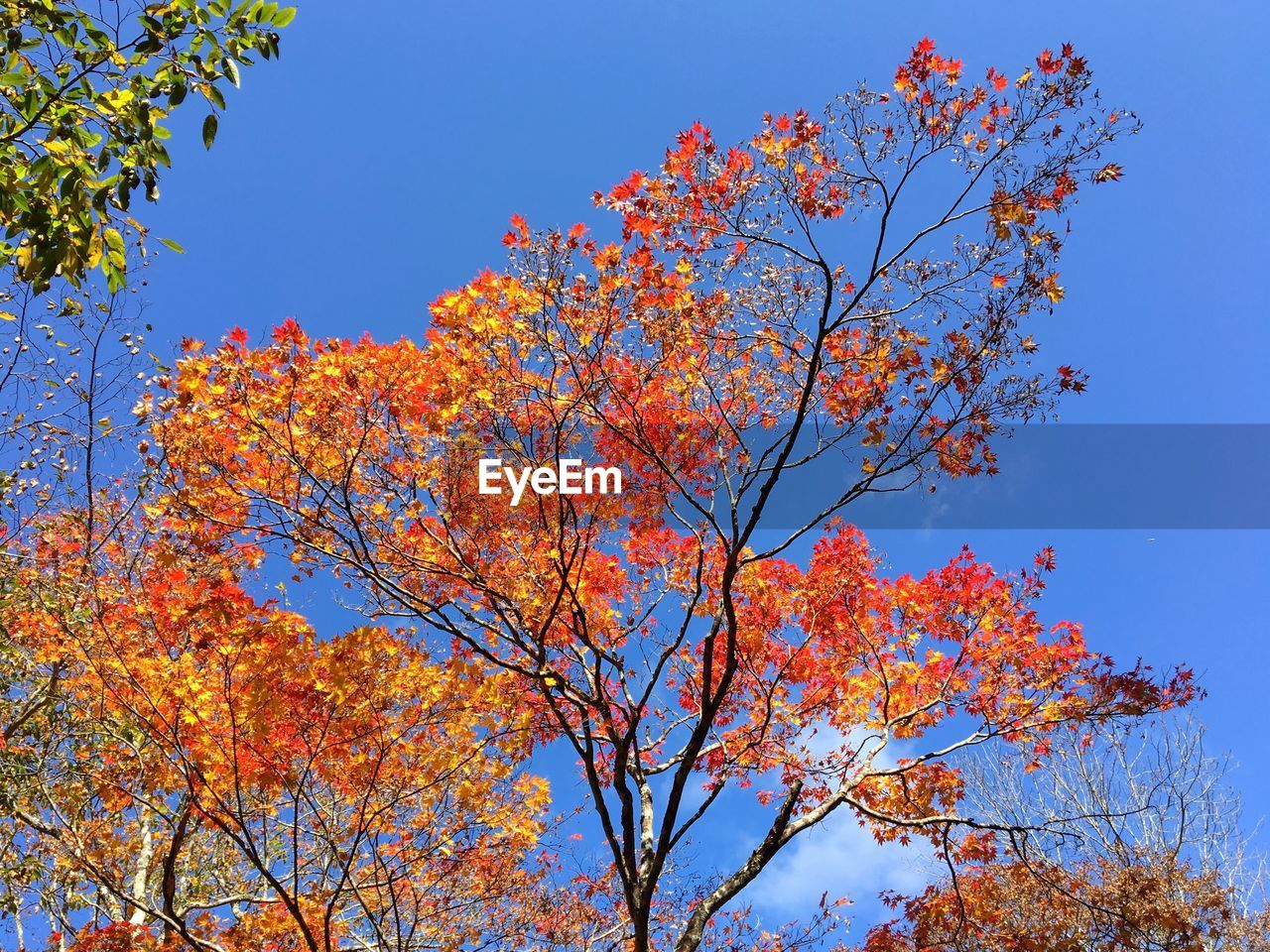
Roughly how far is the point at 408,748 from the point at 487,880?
269cm

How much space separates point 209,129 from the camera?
4.09m

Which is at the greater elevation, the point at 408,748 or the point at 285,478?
the point at 285,478

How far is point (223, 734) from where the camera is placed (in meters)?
7.93

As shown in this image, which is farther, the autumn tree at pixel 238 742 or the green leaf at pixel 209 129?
the autumn tree at pixel 238 742

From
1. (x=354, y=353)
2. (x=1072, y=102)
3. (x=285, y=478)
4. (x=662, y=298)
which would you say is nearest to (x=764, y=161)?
(x=662, y=298)

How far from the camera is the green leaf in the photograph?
4.05 metres

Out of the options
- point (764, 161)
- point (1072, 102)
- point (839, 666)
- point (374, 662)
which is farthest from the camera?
point (839, 666)

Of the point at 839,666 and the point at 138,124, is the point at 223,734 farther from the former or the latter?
the point at 839,666

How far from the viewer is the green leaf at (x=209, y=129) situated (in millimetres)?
4047

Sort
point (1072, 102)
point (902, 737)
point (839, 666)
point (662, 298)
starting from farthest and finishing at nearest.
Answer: point (839, 666) → point (902, 737) → point (662, 298) → point (1072, 102)

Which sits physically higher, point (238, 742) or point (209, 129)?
point (209, 129)

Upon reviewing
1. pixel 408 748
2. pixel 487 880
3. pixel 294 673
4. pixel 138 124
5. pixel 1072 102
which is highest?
pixel 1072 102

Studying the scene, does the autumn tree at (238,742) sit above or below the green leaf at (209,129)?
below

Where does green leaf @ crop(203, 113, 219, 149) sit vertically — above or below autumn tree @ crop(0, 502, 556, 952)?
above
